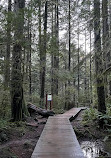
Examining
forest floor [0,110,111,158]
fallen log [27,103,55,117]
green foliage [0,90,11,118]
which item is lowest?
forest floor [0,110,111,158]

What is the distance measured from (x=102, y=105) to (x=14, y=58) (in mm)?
4417

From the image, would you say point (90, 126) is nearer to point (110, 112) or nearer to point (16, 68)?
point (110, 112)

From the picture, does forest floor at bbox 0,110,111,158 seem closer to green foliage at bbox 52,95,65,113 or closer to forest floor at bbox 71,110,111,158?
forest floor at bbox 71,110,111,158

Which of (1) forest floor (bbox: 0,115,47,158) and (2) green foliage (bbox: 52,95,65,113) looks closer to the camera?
(1) forest floor (bbox: 0,115,47,158)

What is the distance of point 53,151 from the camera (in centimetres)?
354

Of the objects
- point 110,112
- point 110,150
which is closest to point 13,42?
point 110,150

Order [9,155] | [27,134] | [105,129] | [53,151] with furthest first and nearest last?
1. [105,129]
2. [27,134]
3. [9,155]
4. [53,151]

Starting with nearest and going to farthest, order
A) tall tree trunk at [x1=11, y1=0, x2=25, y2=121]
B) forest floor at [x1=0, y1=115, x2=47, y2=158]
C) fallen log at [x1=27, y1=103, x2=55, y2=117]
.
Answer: forest floor at [x1=0, y1=115, x2=47, y2=158]
tall tree trunk at [x1=11, y1=0, x2=25, y2=121]
fallen log at [x1=27, y1=103, x2=55, y2=117]

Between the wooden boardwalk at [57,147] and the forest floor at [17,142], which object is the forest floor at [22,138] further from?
the wooden boardwalk at [57,147]

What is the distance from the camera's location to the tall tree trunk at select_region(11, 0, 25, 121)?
596 cm

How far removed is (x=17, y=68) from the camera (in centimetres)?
687

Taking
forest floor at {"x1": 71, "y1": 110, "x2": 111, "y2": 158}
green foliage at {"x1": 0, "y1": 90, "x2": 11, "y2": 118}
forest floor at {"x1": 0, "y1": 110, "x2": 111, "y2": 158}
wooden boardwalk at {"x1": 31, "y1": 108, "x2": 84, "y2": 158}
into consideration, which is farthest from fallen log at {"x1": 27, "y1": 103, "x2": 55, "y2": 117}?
wooden boardwalk at {"x1": 31, "y1": 108, "x2": 84, "y2": 158}

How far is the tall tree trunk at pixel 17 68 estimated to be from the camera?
5958 millimetres

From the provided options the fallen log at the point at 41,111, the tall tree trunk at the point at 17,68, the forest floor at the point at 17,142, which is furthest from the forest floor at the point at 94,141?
the tall tree trunk at the point at 17,68
